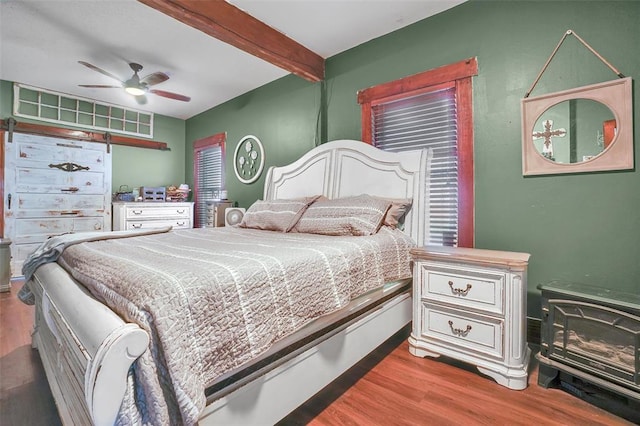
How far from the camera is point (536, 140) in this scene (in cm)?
204

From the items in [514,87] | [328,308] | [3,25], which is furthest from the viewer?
[3,25]

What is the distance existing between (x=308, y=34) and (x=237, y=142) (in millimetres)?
2080

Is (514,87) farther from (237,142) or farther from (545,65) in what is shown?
(237,142)

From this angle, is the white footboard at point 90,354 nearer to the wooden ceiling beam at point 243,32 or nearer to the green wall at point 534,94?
the wooden ceiling beam at point 243,32

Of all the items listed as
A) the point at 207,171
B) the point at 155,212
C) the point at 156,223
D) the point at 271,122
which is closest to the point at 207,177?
the point at 207,171

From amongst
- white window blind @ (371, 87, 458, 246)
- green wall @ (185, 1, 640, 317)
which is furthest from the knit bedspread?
green wall @ (185, 1, 640, 317)

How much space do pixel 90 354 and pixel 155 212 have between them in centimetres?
447

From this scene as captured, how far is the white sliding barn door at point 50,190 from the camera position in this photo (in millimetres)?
3920

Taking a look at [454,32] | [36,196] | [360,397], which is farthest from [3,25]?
[360,397]

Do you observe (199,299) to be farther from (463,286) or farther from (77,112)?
(77,112)

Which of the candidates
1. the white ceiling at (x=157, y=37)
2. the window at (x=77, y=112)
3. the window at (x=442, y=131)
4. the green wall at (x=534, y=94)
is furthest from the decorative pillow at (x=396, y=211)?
the window at (x=77, y=112)

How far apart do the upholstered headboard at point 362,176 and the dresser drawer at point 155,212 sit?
2.37 m

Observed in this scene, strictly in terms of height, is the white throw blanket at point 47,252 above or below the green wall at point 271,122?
below

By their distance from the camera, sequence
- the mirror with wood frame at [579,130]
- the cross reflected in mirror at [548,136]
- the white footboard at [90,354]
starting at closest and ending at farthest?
the white footboard at [90,354], the mirror with wood frame at [579,130], the cross reflected in mirror at [548,136]
